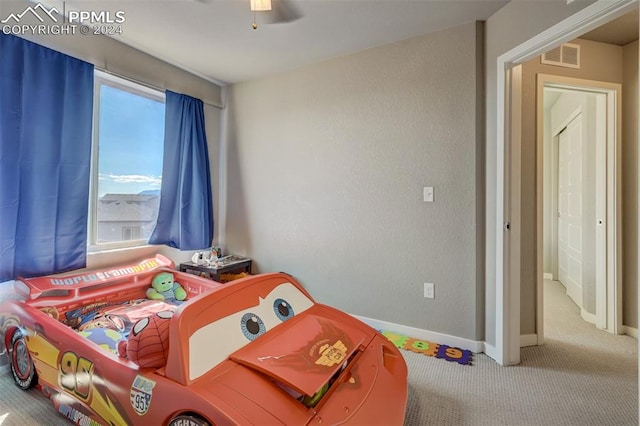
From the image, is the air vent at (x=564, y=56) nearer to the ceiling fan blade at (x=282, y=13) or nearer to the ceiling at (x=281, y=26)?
the ceiling at (x=281, y=26)

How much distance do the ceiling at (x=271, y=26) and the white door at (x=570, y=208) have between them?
6.87 feet

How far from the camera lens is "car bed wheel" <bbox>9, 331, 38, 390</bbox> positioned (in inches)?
67.9

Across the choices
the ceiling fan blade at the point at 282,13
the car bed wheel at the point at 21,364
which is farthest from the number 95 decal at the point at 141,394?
the ceiling fan blade at the point at 282,13

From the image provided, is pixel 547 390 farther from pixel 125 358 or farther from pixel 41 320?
pixel 41 320

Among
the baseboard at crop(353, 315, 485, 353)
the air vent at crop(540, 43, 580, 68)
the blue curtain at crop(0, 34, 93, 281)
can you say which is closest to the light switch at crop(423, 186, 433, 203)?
the baseboard at crop(353, 315, 485, 353)

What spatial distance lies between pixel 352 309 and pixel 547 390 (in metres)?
1.43

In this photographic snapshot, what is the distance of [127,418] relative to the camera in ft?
3.93

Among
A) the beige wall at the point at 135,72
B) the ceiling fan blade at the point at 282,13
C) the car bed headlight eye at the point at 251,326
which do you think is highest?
the ceiling fan blade at the point at 282,13

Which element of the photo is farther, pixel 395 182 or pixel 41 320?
pixel 395 182

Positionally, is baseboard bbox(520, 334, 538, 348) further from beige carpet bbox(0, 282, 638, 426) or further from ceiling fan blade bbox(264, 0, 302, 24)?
ceiling fan blade bbox(264, 0, 302, 24)

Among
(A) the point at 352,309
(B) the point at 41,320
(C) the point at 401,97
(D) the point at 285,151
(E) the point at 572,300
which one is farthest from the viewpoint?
(E) the point at 572,300

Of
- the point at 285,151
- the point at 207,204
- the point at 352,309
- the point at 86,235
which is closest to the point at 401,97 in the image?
the point at 285,151

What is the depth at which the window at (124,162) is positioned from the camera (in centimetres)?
245

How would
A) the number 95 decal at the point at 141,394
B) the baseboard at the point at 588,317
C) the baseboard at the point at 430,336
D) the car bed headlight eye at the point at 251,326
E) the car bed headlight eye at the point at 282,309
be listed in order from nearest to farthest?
the number 95 decal at the point at 141,394
the car bed headlight eye at the point at 251,326
the car bed headlight eye at the point at 282,309
the baseboard at the point at 430,336
the baseboard at the point at 588,317
